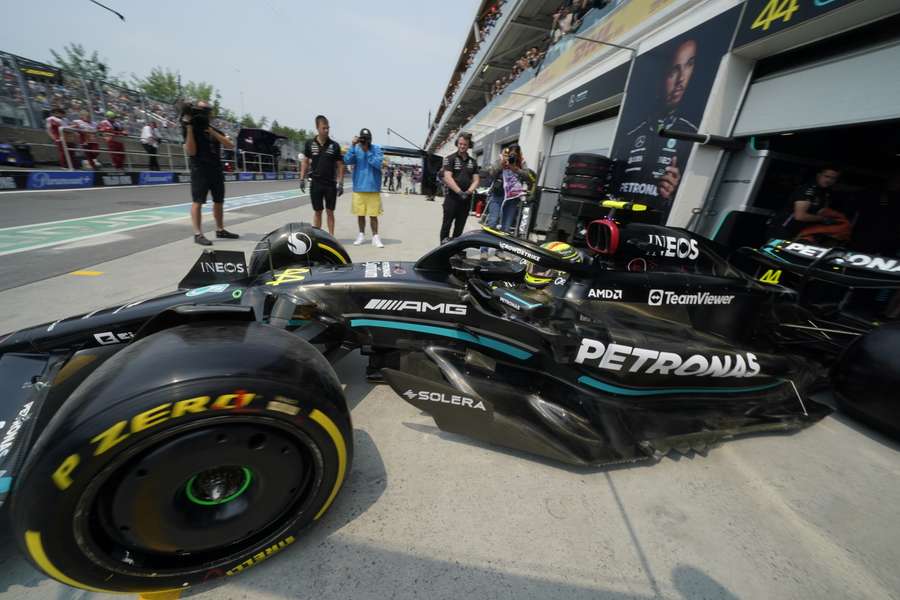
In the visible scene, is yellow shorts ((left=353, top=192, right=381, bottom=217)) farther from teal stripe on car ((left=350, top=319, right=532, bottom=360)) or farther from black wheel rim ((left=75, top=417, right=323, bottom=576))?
black wheel rim ((left=75, top=417, right=323, bottom=576))

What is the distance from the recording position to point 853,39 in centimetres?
395

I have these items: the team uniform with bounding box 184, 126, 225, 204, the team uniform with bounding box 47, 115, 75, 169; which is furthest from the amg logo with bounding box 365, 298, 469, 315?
the team uniform with bounding box 47, 115, 75, 169

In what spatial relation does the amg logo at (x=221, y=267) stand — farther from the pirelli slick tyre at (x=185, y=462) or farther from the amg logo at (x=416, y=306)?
the pirelli slick tyre at (x=185, y=462)

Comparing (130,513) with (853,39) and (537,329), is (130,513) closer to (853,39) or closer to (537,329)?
(537,329)

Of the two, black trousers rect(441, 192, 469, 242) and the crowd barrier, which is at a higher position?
black trousers rect(441, 192, 469, 242)

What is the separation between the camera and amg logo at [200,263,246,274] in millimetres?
2322

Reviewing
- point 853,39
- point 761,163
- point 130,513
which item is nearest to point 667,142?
point 761,163

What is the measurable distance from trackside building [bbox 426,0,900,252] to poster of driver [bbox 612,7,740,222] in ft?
0.07

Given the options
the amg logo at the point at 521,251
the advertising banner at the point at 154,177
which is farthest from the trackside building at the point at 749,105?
the advertising banner at the point at 154,177

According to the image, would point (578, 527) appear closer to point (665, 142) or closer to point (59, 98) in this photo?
point (665, 142)

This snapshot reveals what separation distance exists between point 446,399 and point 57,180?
519 inches

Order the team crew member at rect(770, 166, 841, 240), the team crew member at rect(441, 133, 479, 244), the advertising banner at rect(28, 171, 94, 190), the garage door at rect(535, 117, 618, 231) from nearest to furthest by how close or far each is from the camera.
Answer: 1. the team crew member at rect(770, 166, 841, 240)
2. the team crew member at rect(441, 133, 479, 244)
3. the advertising banner at rect(28, 171, 94, 190)
4. the garage door at rect(535, 117, 618, 231)

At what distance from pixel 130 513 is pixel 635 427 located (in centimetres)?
212

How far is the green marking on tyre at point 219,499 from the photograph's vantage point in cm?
111
